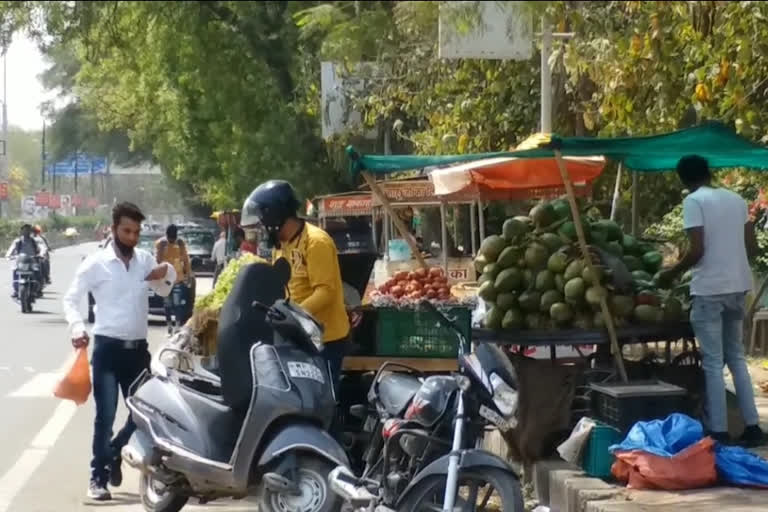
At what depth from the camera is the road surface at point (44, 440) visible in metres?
8.83

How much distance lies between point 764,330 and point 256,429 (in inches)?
394

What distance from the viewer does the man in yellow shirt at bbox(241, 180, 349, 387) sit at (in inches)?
310

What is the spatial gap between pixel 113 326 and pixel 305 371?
7.50 ft

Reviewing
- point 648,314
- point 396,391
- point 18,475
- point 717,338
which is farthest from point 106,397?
point 717,338

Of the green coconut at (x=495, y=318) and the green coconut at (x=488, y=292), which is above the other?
the green coconut at (x=488, y=292)

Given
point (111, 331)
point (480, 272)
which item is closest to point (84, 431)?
point (111, 331)

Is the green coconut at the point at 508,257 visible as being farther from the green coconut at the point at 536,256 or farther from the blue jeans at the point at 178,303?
the blue jeans at the point at 178,303

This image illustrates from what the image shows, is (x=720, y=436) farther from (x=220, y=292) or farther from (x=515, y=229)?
(x=220, y=292)

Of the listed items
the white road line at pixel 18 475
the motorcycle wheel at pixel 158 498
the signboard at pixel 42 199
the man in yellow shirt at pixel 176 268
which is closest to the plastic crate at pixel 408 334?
the motorcycle wheel at pixel 158 498

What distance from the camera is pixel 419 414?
6.68 m

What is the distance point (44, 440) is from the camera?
446 inches

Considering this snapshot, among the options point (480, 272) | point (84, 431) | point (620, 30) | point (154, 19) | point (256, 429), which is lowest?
point (84, 431)

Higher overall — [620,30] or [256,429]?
[620,30]

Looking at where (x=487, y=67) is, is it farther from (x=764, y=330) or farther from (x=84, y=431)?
(x=84, y=431)
